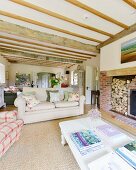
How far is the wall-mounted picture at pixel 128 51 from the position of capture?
2955 mm

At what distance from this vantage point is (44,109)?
128 inches

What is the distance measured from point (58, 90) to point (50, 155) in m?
2.36

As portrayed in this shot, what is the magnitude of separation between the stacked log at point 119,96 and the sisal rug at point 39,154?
2.17 meters

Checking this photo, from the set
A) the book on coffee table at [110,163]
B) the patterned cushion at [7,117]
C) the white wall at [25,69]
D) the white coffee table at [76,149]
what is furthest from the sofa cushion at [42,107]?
the white wall at [25,69]

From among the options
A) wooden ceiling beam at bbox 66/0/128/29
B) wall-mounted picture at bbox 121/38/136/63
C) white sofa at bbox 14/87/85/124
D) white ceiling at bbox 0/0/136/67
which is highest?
white ceiling at bbox 0/0/136/67

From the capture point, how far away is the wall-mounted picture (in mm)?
2955

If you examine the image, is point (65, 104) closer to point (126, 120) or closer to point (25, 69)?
point (126, 120)

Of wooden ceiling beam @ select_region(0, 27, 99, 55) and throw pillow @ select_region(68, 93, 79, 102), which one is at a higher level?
wooden ceiling beam @ select_region(0, 27, 99, 55)

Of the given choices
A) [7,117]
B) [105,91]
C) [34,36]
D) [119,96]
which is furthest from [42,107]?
[119,96]

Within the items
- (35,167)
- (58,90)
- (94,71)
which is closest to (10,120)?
(35,167)

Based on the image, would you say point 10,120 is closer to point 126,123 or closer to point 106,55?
point 126,123

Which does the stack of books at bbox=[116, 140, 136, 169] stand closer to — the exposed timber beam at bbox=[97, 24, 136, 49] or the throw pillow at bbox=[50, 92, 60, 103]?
the throw pillow at bbox=[50, 92, 60, 103]

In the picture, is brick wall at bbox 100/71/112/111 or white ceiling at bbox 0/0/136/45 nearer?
white ceiling at bbox 0/0/136/45

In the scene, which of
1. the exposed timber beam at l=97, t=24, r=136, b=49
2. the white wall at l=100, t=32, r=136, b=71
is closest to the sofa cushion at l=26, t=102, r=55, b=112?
the white wall at l=100, t=32, r=136, b=71
